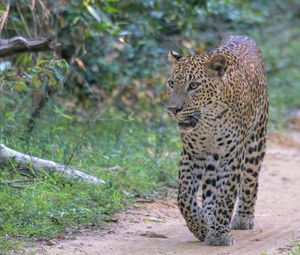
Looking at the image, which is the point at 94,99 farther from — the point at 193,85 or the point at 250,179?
the point at 193,85


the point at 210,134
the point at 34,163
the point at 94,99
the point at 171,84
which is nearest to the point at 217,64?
the point at 171,84

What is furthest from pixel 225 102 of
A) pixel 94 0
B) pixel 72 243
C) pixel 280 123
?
pixel 280 123

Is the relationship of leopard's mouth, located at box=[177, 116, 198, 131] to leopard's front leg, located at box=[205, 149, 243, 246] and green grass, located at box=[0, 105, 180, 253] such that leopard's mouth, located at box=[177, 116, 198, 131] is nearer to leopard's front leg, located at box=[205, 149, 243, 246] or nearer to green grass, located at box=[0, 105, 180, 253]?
leopard's front leg, located at box=[205, 149, 243, 246]

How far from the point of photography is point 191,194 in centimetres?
754

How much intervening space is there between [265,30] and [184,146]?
29.4ft

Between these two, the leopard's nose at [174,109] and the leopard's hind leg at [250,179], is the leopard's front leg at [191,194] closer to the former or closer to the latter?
the leopard's nose at [174,109]

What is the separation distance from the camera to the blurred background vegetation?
8.02 metres

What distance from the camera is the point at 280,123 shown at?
1374 centimetres

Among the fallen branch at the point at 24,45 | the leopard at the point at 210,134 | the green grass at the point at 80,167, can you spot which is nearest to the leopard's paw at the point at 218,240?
the leopard at the point at 210,134

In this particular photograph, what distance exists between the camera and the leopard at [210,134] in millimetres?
7379

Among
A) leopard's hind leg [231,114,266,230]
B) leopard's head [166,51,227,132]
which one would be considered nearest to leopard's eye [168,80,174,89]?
leopard's head [166,51,227,132]

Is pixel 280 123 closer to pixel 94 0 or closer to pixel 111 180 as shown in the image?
pixel 94 0

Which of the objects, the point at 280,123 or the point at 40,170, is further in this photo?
the point at 280,123

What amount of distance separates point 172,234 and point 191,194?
0.54 metres
